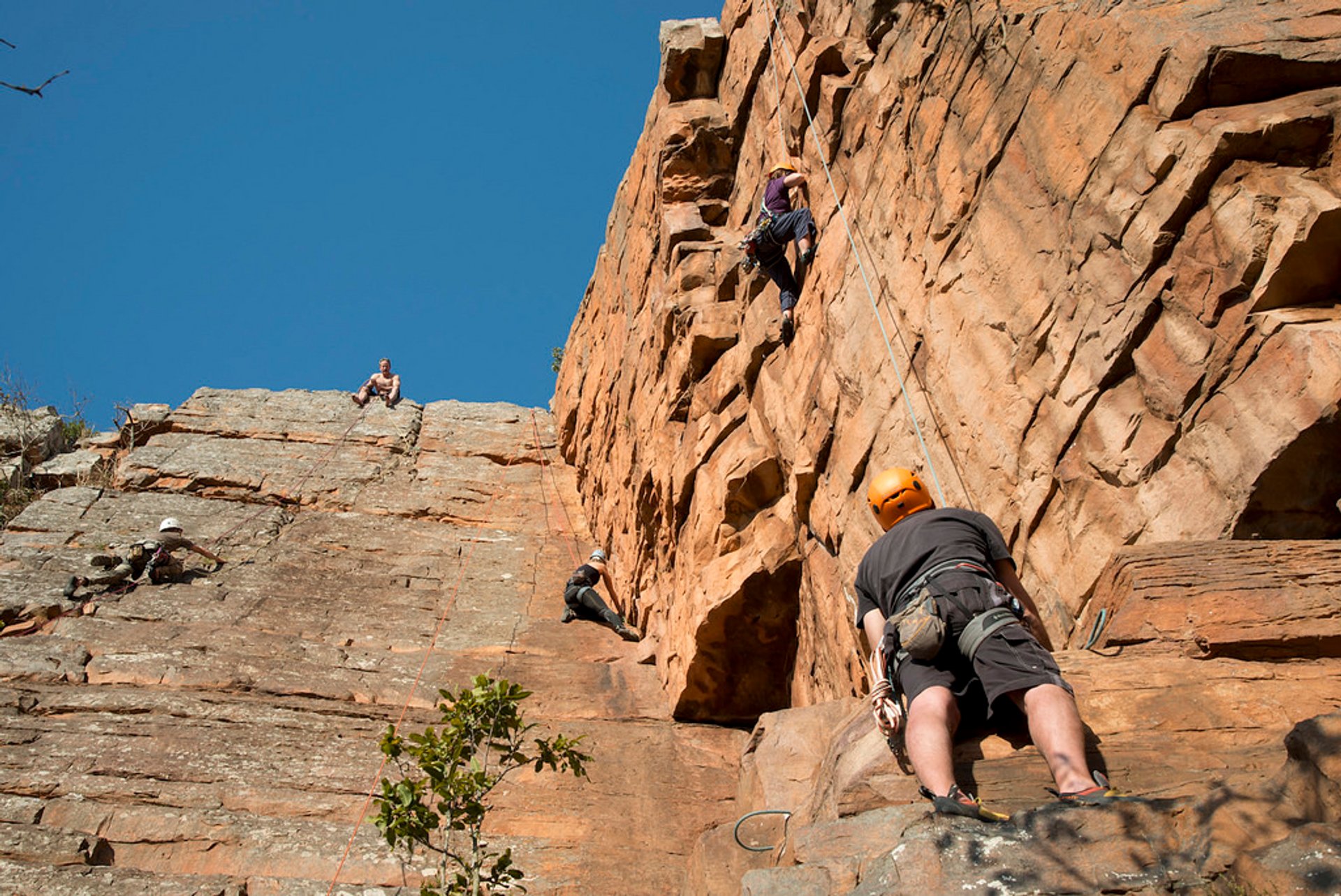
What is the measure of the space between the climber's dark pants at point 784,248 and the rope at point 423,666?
5062mm

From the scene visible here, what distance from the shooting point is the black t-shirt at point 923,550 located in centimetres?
474

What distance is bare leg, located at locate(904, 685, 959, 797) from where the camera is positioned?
403cm

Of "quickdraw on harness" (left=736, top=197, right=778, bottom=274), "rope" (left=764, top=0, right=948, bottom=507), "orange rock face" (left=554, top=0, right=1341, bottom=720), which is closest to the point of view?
"orange rock face" (left=554, top=0, right=1341, bottom=720)

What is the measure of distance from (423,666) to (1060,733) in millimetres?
8275

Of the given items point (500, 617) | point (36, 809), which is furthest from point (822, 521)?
point (36, 809)

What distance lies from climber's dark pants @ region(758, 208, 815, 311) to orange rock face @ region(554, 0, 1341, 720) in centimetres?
22

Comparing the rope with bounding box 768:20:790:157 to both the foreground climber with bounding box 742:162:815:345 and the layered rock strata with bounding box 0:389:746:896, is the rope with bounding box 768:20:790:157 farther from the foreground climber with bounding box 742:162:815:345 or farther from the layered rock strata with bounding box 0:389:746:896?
the layered rock strata with bounding box 0:389:746:896

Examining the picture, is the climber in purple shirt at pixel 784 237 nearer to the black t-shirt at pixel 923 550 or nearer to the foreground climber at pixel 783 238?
the foreground climber at pixel 783 238

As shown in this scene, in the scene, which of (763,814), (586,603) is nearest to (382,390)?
(586,603)

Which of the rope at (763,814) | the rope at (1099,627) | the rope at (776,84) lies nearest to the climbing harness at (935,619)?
the rope at (1099,627)

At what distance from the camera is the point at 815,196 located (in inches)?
406

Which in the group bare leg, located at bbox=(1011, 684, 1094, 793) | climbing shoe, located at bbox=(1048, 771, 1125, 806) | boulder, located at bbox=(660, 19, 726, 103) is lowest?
climbing shoe, located at bbox=(1048, 771, 1125, 806)

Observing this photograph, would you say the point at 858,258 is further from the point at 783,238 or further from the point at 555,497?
the point at 555,497

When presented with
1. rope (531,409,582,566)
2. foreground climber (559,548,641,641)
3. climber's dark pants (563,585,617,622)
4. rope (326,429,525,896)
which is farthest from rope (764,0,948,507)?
rope (531,409,582,566)
